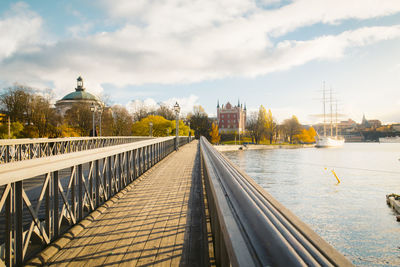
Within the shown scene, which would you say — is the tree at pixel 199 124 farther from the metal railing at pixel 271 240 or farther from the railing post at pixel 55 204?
the metal railing at pixel 271 240

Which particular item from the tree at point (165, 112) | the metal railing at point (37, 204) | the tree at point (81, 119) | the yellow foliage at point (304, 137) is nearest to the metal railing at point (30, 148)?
the metal railing at point (37, 204)

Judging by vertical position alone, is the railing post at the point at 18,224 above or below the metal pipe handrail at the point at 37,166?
below

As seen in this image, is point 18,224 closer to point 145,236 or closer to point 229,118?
point 145,236

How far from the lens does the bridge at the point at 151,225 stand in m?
1.27

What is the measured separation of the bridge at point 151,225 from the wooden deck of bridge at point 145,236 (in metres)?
0.01

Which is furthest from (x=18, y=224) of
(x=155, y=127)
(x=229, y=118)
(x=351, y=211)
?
(x=229, y=118)

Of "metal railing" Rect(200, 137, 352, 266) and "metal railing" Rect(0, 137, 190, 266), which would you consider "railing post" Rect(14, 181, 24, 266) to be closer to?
"metal railing" Rect(0, 137, 190, 266)

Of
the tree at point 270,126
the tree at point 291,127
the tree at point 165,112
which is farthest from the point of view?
the tree at point 291,127

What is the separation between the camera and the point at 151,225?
14.7 ft

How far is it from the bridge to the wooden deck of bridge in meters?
0.01

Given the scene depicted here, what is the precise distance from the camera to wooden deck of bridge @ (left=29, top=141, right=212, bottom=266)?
3227mm

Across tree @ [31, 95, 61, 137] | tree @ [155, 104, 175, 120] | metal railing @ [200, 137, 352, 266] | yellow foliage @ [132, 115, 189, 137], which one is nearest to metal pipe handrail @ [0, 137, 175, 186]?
metal railing @ [200, 137, 352, 266]

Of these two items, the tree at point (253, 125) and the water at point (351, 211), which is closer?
the water at point (351, 211)

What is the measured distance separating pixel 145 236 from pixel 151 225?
1.65ft
